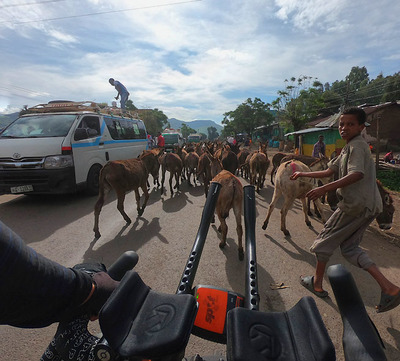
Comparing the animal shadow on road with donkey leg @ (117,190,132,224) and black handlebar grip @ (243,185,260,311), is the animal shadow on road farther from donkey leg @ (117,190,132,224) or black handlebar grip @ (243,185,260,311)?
black handlebar grip @ (243,185,260,311)

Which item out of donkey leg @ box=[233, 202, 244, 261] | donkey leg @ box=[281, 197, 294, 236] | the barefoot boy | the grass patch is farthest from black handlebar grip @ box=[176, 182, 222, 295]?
the grass patch

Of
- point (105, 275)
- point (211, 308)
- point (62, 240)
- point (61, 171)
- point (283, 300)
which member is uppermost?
point (61, 171)

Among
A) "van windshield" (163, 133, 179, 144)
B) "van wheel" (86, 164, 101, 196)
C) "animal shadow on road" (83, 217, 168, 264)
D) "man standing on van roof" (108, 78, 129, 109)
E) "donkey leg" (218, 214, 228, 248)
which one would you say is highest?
"man standing on van roof" (108, 78, 129, 109)

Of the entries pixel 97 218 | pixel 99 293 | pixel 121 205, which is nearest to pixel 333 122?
pixel 121 205

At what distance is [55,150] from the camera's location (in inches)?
228

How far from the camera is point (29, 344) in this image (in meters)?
2.17

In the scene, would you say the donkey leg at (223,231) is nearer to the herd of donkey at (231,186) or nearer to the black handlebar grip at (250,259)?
the herd of donkey at (231,186)

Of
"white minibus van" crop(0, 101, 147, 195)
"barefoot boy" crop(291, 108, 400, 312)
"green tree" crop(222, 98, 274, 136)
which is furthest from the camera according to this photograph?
"green tree" crop(222, 98, 274, 136)

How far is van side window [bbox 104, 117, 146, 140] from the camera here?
8234 mm

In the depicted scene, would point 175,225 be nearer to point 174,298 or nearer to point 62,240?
point 62,240

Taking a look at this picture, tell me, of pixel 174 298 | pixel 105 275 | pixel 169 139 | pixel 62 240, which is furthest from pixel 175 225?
pixel 169 139

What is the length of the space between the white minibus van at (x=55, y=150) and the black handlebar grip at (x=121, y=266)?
17.0 ft

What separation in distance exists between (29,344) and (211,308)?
6.92 ft

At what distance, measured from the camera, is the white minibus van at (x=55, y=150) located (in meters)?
5.61
